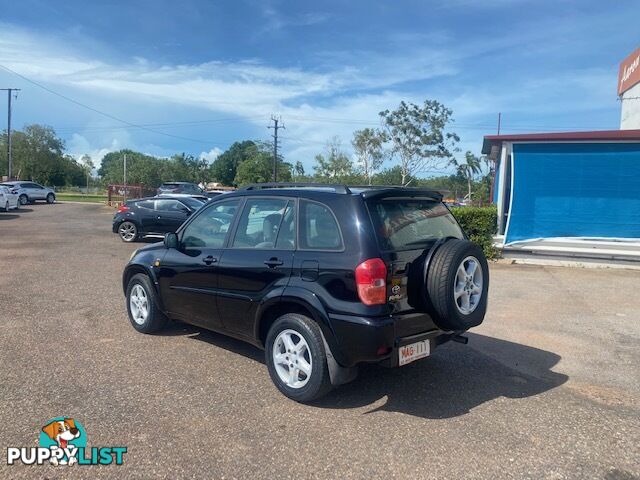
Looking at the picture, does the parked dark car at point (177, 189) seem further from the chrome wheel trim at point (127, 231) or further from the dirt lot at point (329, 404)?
the dirt lot at point (329, 404)

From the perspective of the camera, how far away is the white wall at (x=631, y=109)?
2227cm

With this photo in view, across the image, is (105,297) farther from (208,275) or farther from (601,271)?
(601,271)

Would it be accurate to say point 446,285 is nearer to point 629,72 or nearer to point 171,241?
point 171,241

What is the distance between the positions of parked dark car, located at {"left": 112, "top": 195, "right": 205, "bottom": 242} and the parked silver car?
20149mm

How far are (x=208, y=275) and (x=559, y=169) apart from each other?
36.2 feet

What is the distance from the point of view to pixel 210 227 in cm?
514

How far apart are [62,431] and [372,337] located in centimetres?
222

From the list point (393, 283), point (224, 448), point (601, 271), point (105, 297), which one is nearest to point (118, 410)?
point (224, 448)

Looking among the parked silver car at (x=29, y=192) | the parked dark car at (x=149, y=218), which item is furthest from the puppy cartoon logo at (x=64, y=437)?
the parked silver car at (x=29, y=192)

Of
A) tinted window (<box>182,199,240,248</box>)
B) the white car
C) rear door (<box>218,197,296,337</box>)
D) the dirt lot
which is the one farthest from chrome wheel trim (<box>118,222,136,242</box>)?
the white car

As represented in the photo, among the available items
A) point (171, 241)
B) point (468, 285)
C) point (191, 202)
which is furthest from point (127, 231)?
point (468, 285)

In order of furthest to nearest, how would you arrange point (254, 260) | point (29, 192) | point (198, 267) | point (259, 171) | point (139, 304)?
point (259, 171), point (29, 192), point (139, 304), point (198, 267), point (254, 260)

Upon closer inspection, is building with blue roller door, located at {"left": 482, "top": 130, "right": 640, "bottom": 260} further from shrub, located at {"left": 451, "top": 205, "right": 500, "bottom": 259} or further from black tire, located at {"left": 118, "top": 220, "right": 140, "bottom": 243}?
black tire, located at {"left": 118, "top": 220, "right": 140, "bottom": 243}

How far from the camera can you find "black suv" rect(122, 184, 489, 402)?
373 cm
